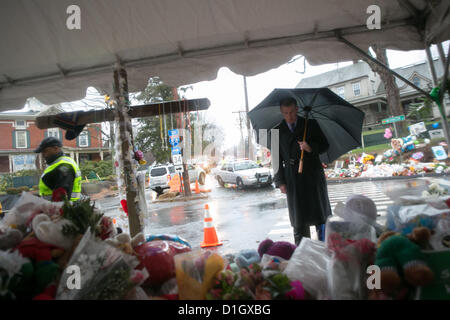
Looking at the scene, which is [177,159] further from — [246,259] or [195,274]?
[195,274]

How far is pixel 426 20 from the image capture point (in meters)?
2.67

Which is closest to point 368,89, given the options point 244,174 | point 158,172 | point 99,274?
point 244,174

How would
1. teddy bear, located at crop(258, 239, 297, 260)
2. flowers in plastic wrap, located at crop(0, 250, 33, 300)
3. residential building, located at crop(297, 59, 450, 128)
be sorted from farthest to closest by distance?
residential building, located at crop(297, 59, 450, 128) → teddy bear, located at crop(258, 239, 297, 260) → flowers in plastic wrap, located at crop(0, 250, 33, 300)

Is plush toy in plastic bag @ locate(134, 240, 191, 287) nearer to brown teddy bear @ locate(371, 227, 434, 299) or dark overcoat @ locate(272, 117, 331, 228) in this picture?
brown teddy bear @ locate(371, 227, 434, 299)

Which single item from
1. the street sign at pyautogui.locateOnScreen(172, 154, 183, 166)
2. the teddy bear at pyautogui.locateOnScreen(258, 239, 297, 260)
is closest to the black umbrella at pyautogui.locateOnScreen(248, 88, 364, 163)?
the teddy bear at pyautogui.locateOnScreen(258, 239, 297, 260)

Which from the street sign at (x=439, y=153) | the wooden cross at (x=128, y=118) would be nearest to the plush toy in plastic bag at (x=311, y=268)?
the wooden cross at (x=128, y=118)

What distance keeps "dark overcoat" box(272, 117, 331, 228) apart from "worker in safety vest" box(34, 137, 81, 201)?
230 centimetres

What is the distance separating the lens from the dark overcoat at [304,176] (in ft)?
8.98

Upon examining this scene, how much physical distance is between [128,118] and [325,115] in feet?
8.21

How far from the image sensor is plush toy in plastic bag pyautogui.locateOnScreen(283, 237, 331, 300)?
4.16 feet

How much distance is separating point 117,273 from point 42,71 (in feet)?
10.1

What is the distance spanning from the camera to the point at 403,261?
1.19 m
